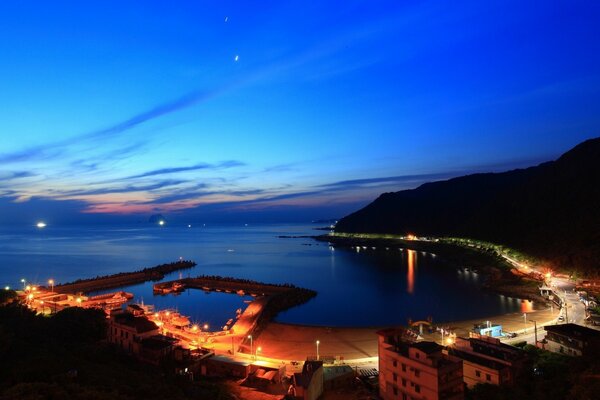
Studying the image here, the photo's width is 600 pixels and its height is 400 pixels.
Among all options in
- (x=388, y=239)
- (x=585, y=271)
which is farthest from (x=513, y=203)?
(x=585, y=271)

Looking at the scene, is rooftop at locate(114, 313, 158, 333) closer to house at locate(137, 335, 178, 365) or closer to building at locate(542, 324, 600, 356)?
house at locate(137, 335, 178, 365)

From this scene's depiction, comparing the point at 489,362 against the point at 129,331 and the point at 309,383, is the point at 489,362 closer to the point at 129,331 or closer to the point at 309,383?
the point at 309,383

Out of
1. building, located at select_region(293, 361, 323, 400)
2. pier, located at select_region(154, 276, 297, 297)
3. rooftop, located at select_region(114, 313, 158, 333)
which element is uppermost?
rooftop, located at select_region(114, 313, 158, 333)

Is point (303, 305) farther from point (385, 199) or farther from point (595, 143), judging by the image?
point (385, 199)

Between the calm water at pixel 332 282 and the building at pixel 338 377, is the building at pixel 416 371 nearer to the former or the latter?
the building at pixel 338 377

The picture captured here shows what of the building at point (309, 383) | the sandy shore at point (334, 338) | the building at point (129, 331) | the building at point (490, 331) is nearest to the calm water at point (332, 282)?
the sandy shore at point (334, 338)

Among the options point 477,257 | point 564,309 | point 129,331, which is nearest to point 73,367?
point 129,331

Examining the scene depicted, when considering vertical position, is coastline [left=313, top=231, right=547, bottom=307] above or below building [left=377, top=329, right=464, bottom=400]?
below

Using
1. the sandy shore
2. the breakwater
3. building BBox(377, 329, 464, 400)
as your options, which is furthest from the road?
the breakwater
